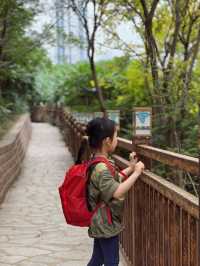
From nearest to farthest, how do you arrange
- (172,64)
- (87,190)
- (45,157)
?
(87,190) < (172,64) < (45,157)

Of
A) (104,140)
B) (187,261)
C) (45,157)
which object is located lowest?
(45,157)

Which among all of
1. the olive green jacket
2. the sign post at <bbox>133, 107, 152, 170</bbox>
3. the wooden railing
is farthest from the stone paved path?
the olive green jacket

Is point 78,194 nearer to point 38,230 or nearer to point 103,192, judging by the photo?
point 103,192

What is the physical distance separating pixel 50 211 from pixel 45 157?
9345 mm

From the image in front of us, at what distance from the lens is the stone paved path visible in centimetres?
605

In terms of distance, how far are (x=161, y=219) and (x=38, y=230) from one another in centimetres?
395

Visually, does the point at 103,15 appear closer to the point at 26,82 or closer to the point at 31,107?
the point at 26,82

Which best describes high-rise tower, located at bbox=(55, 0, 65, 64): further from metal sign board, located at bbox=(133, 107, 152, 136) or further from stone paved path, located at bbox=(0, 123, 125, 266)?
metal sign board, located at bbox=(133, 107, 152, 136)

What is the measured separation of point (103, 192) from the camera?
11.2ft

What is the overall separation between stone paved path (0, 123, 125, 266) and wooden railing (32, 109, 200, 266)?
1061 millimetres

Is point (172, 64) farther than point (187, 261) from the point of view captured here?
Yes

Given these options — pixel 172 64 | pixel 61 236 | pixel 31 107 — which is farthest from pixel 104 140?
pixel 31 107

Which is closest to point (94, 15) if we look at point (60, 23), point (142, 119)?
point (60, 23)

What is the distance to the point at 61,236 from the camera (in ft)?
23.4
